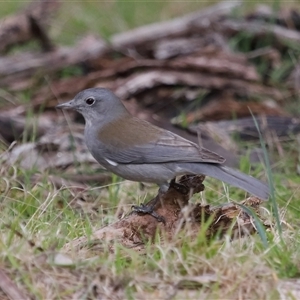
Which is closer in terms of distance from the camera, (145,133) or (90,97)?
(145,133)

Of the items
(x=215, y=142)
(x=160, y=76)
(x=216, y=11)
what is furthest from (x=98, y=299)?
(x=216, y=11)

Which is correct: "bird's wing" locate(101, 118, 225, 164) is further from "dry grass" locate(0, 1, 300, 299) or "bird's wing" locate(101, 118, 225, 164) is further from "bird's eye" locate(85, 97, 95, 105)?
"dry grass" locate(0, 1, 300, 299)

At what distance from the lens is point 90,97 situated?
20.1 feet

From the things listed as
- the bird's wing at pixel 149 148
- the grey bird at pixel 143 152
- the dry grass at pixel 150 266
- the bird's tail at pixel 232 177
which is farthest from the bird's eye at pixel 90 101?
the dry grass at pixel 150 266

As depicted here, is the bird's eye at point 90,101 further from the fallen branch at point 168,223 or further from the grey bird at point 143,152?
the fallen branch at point 168,223

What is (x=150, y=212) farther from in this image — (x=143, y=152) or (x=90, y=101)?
(x=90, y=101)

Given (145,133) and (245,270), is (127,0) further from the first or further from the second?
(245,270)

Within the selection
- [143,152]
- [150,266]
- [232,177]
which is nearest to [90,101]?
[143,152]

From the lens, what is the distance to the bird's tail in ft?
16.4

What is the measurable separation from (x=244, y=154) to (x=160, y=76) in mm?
1655

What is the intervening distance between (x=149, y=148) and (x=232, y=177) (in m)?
0.70

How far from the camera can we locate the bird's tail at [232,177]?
4.98 m

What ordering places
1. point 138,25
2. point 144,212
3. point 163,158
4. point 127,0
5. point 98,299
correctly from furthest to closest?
1. point 127,0
2. point 138,25
3. point 163,158
4. point 144,212
5. point 98,299

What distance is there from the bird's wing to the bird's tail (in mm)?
56
